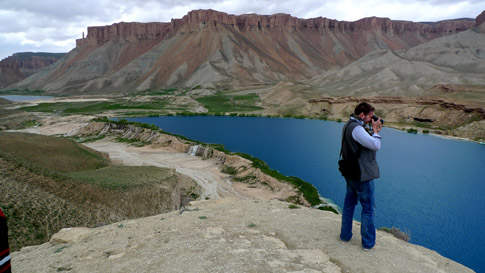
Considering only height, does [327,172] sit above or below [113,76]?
below

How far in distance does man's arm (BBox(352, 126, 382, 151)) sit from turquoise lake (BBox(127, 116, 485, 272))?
15325 millimetres

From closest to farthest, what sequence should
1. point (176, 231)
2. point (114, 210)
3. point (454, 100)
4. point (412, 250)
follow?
1. point (412, 250)
2. point (176, 231)
3. point (114, 210)
4. point (454, 100)

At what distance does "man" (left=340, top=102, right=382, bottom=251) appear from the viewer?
22.4 ft

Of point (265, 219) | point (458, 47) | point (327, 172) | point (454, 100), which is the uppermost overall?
point (458, 47)

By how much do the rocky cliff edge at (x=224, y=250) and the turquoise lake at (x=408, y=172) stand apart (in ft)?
44.3

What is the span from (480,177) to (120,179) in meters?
Result: 37.8

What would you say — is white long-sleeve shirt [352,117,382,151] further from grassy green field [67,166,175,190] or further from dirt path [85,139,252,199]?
dirt path [85,139,252,199]

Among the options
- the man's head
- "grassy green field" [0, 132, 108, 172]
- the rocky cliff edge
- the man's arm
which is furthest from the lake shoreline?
the man's arm

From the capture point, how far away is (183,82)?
580 feet

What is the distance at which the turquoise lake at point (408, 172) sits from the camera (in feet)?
66.7

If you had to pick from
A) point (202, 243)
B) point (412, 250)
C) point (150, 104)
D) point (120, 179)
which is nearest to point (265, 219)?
point (202, 243)

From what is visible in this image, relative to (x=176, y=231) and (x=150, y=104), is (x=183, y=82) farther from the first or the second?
(x=176, y=231)

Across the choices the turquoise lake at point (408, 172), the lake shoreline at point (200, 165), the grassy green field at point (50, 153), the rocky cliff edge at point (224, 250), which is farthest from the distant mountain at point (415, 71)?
the rocky cliff edge at point (224, 250)

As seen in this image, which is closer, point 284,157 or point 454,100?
point 284,157
